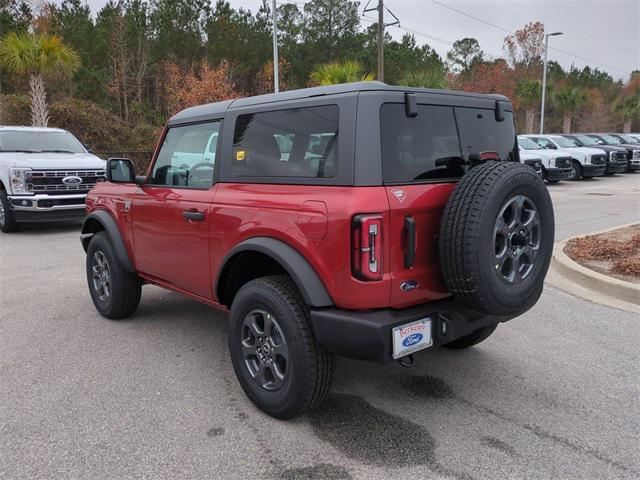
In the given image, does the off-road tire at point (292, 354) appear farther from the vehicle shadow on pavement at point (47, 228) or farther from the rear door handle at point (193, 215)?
the vehicle shadow on pavement at point (47, 228)

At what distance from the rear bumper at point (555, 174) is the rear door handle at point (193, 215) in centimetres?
1643

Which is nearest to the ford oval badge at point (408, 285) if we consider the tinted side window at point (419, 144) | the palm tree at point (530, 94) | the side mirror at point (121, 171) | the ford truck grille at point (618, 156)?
the tinted side window at point (419, 144)

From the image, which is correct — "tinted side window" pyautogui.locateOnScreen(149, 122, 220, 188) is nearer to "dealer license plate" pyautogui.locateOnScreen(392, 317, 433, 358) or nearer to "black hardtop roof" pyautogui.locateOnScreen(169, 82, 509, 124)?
"black hardtop roof" pyautogui.locateOnScreen(169, 82, 509, 124)

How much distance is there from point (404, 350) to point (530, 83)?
41.2 metres

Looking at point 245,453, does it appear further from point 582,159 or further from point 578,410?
point 582,159

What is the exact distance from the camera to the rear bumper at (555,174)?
17.9 metres

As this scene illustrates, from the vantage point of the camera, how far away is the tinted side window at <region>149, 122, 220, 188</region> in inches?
153

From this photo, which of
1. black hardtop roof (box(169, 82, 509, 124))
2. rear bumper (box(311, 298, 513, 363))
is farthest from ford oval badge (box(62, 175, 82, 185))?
rear bumper (box(311, 298, 513, 363))

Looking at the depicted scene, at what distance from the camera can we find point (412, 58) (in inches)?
1731

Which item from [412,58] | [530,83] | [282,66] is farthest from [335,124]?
[412,58]

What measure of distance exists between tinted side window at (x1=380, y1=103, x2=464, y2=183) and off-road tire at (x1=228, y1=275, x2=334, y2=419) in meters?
0.87

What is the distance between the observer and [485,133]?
3518 millimetres

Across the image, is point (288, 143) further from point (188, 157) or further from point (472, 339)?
point (472, 339)

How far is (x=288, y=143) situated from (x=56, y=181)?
7.79 metres
